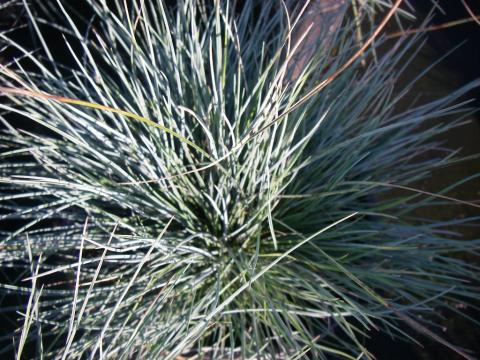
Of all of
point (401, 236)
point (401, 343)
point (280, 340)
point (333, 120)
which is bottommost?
point (401, 343)

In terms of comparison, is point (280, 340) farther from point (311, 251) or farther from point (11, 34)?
point (11, 34)

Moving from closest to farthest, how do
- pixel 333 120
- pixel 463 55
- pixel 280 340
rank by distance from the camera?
pixel 280 340 → pixel 333 120 → pixel 463 55

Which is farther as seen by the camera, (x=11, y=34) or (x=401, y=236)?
(x=11, y=34)

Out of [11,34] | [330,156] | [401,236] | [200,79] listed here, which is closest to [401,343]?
[401,236]

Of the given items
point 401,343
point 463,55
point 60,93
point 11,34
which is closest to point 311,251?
point 401,343

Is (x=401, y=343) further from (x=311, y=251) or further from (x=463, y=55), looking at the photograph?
(x=463, y=55)

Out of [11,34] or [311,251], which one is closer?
[311,251]

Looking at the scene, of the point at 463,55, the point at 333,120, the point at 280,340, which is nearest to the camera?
the point at 280,340

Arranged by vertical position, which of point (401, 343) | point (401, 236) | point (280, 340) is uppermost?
point (401, 236)

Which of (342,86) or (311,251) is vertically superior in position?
(342,86)
